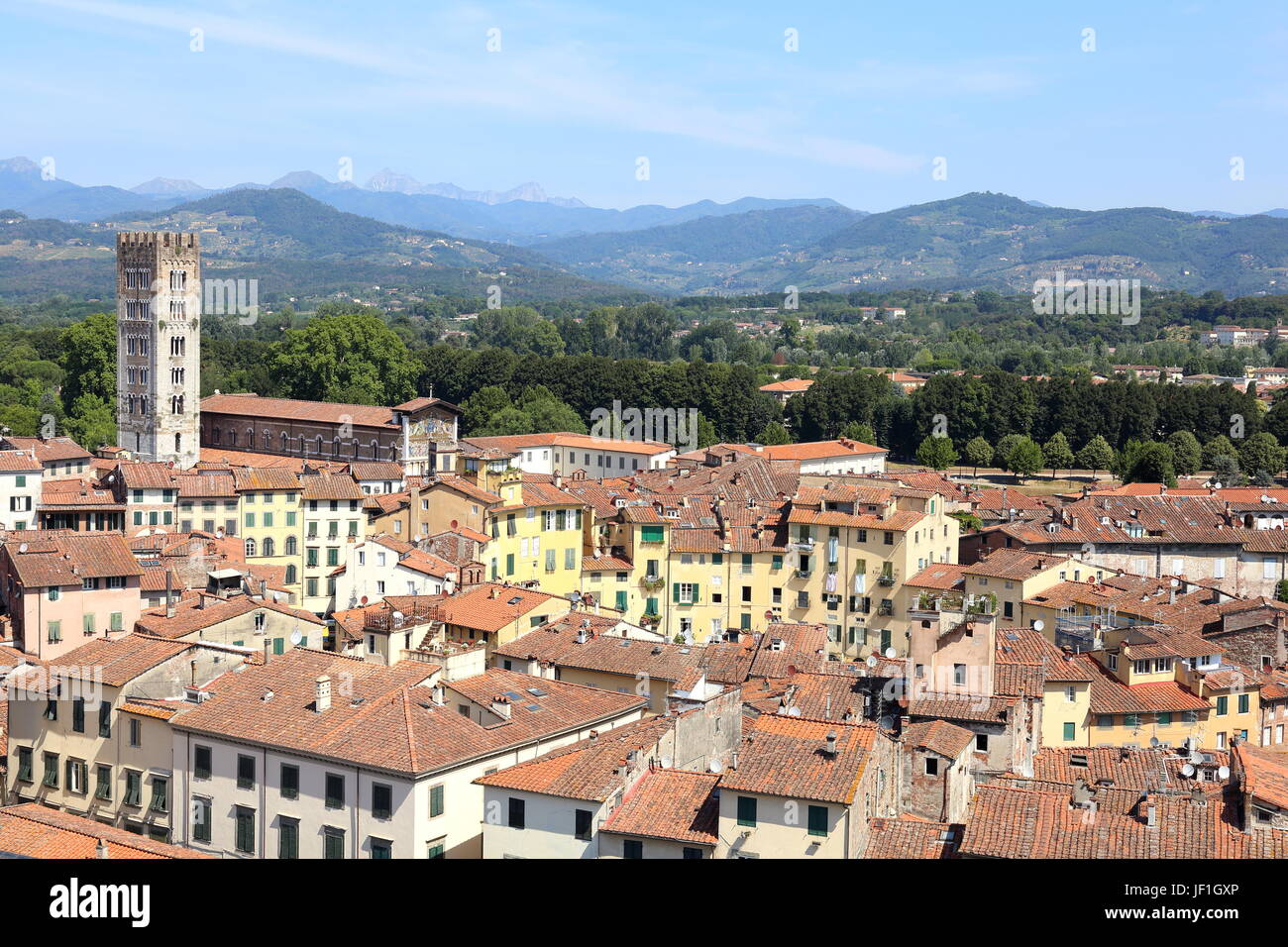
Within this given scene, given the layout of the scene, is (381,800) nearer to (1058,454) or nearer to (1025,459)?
(1025,459)

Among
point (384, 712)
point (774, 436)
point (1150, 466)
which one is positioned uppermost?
point (774, 436)

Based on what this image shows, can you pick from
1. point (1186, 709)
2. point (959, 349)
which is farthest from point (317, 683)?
point (959, 349)

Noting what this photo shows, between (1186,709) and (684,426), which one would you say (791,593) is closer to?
(1186,709)

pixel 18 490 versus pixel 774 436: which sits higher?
pixel 774 436

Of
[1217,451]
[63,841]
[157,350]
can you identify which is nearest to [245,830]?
[63,841]

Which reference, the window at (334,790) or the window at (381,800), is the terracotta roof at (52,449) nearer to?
the window at (334,790)

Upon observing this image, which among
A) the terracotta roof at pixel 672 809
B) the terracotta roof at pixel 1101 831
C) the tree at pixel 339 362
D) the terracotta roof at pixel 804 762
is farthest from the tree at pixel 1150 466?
the terracotta roof at pixel 672 809

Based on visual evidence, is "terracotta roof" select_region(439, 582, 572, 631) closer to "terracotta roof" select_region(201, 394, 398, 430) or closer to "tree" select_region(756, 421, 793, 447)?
"terracotta roof" select_region(201, 394, 398, 430)
